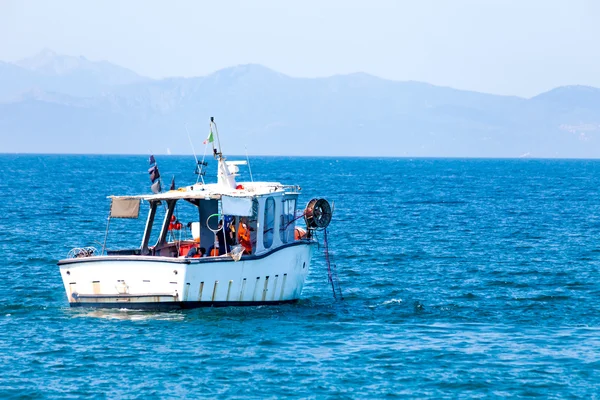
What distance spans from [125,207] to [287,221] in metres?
5.61

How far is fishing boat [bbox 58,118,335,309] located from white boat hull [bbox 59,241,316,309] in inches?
1.1

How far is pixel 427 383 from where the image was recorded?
2267cm

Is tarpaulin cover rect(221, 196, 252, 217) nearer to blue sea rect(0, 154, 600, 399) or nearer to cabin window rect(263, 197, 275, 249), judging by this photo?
cabin window rect(263, 197, 275, 249)

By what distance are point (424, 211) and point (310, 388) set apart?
56.5m

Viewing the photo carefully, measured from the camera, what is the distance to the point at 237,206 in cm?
2906

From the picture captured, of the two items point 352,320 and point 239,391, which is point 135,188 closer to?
point 352,320

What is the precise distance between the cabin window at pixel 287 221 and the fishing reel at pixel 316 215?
506 mm

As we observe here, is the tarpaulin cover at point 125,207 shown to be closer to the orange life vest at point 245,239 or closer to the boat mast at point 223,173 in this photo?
the boat mast at point 223,173

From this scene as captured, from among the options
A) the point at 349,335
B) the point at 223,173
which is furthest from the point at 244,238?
the point at 349,335

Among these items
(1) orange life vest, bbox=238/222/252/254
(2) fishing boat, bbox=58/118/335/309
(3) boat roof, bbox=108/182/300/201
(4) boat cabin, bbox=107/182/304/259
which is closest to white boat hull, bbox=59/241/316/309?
(2) fishing boat, bbox=58/118/335/309

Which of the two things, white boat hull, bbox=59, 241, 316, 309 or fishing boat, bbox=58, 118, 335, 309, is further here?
fishing boat, bbox=58, 118, 335, 309

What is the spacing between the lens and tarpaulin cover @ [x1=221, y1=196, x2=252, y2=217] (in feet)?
94.6

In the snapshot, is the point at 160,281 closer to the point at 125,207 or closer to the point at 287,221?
the point at 125,207

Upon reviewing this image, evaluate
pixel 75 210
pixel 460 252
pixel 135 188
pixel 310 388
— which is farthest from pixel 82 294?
pixel 135 188
